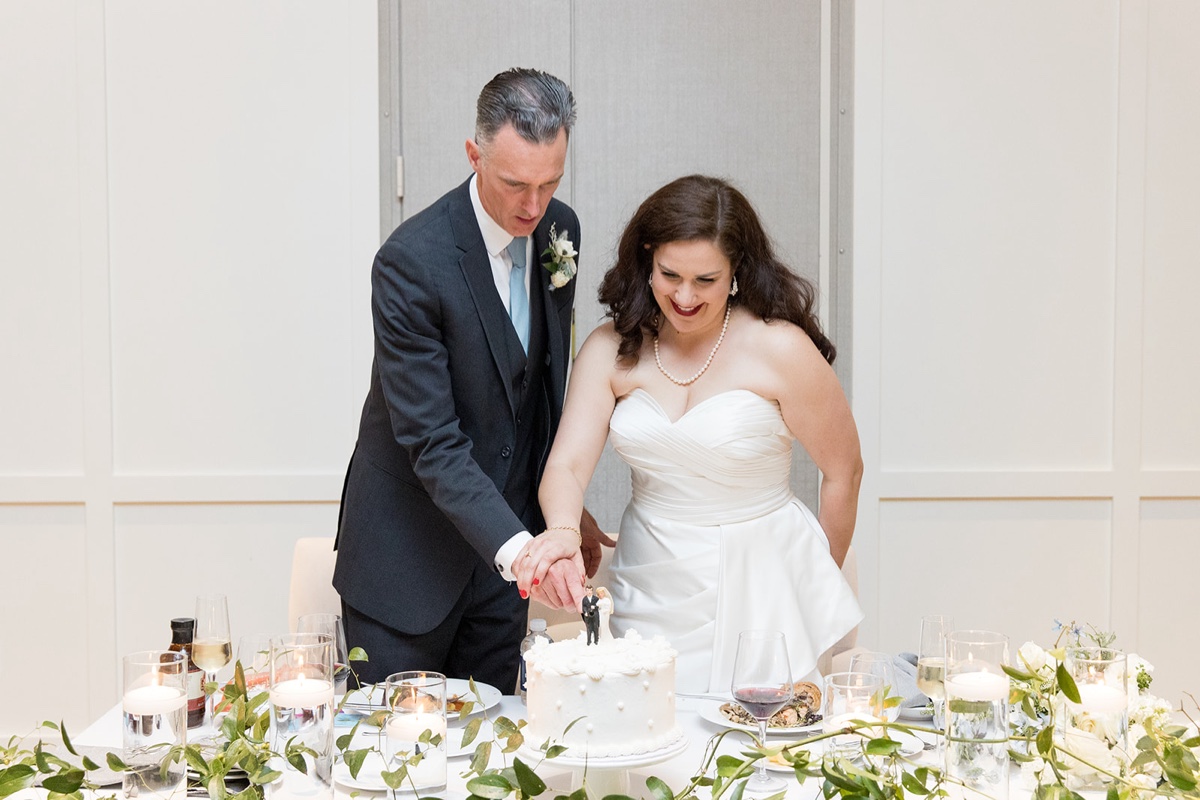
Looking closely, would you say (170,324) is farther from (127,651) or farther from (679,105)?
(679,105)

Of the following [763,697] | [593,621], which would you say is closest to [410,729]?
[593,621]

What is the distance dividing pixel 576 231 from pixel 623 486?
1539mm

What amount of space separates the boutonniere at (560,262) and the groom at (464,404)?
0.03 meters

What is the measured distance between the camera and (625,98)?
4.12 meters

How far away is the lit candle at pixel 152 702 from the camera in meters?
1.45

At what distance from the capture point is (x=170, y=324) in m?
3.98

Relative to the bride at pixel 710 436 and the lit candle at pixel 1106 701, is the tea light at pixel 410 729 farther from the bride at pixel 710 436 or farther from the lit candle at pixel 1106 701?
the bride at pixel 710 436

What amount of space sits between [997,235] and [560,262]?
7.16ft

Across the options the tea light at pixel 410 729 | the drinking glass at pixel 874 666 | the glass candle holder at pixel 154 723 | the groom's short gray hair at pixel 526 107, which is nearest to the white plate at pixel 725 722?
the drinking glass at pixel 874 666

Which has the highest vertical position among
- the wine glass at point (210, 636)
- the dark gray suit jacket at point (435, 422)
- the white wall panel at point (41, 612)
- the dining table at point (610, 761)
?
the dark gray suit jacket at point (435, 422)

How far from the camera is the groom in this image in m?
2.37

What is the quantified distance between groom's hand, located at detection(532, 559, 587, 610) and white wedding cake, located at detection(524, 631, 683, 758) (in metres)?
0.60

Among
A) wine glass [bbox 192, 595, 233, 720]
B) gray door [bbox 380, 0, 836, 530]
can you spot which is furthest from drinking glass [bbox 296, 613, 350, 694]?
gray door [bbox 380, 0, 836, 530]

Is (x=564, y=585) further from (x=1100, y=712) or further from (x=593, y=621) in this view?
(x=1100, y=712)
